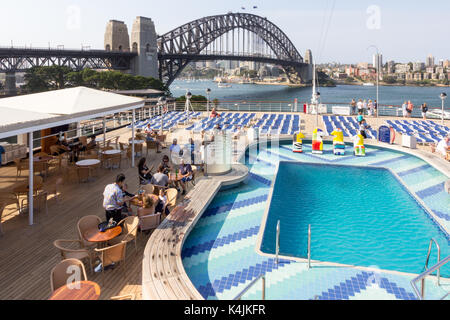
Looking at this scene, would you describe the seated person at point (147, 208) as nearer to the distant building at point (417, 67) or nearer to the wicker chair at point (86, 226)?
the wicker chair at point (86, 226)

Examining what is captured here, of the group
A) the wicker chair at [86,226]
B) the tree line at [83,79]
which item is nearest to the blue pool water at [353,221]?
the wicker chair at [86,226]

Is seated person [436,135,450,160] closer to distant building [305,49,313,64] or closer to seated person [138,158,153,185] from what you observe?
seated person [138,158,153,185]

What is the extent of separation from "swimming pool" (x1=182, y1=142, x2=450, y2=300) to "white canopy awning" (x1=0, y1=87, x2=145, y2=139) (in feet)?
7.53

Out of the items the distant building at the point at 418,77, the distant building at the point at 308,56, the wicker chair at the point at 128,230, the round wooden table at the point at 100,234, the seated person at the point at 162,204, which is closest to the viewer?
the round wooden table at the point at 100,234

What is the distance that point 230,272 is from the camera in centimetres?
367

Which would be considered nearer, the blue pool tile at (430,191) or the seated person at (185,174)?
the seated person at (185,174)

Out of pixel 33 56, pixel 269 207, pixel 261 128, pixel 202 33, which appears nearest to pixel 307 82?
pixel 202 33

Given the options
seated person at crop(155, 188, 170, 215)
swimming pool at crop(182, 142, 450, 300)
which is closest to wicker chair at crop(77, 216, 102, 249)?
seated person at crop(155, 188, 170, 215)

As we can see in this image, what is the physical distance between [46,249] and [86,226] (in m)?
0.53

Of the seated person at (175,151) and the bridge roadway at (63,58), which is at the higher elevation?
the bridge roadway at (63,58)

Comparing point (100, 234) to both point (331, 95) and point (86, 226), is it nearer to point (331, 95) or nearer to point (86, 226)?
point (86, 226)

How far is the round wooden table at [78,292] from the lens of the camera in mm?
2576

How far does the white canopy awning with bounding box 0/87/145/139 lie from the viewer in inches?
163

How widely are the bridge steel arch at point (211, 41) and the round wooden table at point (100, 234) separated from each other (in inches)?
1686
